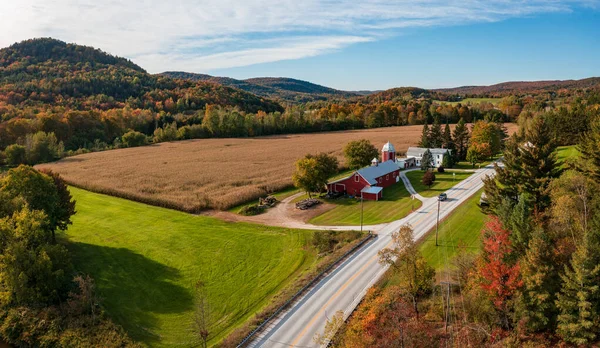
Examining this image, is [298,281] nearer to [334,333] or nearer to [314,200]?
[334,333]

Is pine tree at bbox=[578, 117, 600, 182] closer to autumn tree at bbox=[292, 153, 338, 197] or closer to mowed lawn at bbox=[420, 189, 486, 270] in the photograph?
mowed lawn at bbox=[420, 189, 486, 270]

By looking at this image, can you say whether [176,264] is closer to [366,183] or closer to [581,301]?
[366,183]

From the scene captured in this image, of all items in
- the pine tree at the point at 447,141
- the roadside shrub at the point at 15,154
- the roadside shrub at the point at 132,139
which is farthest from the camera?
the roadside shrub at the point at 132,139

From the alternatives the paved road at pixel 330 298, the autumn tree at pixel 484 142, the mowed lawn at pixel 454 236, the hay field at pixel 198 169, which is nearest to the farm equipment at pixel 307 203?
the hay field at pixel 198 169

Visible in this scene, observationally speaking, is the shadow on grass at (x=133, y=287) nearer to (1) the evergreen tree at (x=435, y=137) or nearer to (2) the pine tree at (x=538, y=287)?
(2) the pine tree at (x=538, y=287)

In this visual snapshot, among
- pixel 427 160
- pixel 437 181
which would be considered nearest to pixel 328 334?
pixel 437 181

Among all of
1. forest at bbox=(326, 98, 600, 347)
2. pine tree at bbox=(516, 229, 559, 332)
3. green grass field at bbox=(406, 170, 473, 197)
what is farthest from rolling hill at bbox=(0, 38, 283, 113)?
pine tree at bbox=(516, 229, 559, 332)

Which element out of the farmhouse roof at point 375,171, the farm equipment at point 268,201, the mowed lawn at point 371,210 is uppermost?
the farmhouse roof at point 375,171
